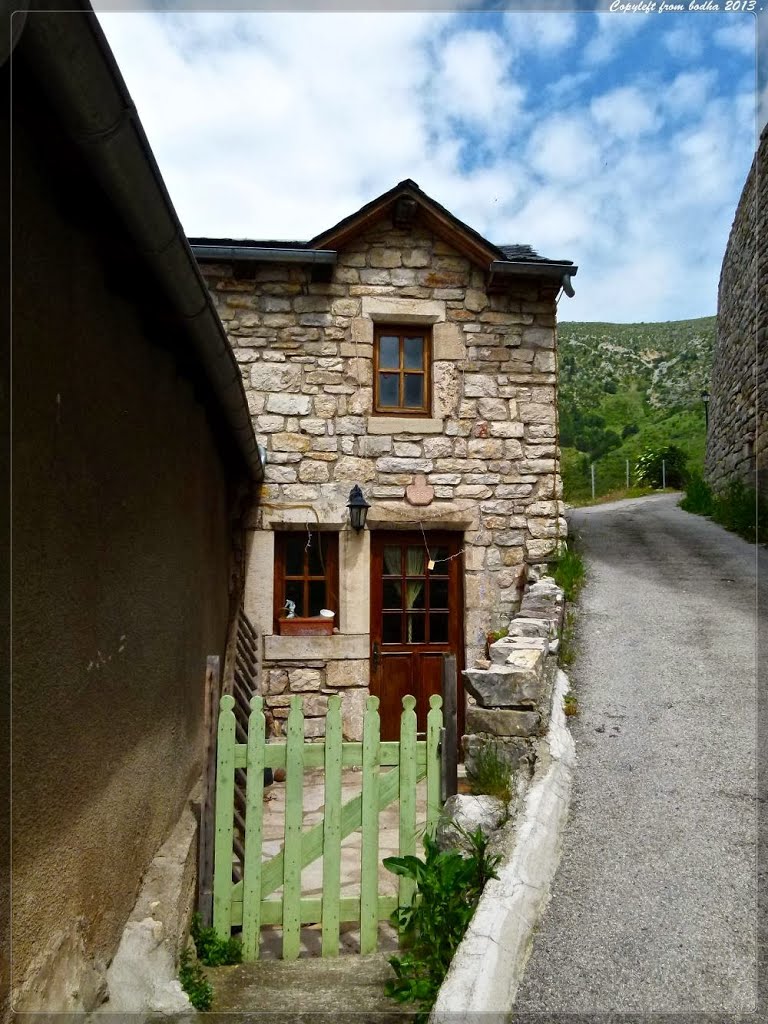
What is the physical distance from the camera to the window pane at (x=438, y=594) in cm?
646

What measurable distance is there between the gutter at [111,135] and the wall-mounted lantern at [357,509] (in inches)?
130

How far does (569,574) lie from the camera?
6.01m

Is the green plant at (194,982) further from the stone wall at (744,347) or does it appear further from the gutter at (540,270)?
the stone wall at (744,347)

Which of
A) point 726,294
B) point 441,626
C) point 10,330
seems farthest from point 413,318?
point 726,294

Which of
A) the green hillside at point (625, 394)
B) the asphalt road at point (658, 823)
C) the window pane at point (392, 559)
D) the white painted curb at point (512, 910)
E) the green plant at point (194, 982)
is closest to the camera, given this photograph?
the white painted curb at point (512, 910)

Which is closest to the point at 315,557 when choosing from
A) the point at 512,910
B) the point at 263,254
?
the point at 263,254

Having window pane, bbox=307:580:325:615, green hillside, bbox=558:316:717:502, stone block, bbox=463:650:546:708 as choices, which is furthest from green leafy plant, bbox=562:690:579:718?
green hillside, bbox=558:316:717:502

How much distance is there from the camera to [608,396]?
32531mm

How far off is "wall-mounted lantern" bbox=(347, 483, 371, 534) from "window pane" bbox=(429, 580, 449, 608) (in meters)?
0.90

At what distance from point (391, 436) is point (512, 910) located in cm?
449

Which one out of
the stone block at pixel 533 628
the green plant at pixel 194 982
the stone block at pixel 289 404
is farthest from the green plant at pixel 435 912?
the stone block at pixel 289 404

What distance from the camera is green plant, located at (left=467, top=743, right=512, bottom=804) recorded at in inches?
121

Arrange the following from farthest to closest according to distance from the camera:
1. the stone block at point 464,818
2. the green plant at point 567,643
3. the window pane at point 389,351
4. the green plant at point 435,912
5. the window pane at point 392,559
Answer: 1. the window pane at point 389,351
2. the window pane at point 392,559
3. the green plant at point 567,643
4. the stone block at point 464,818
5. the green plant at point 435,912

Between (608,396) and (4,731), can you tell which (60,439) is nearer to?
(4,731)
